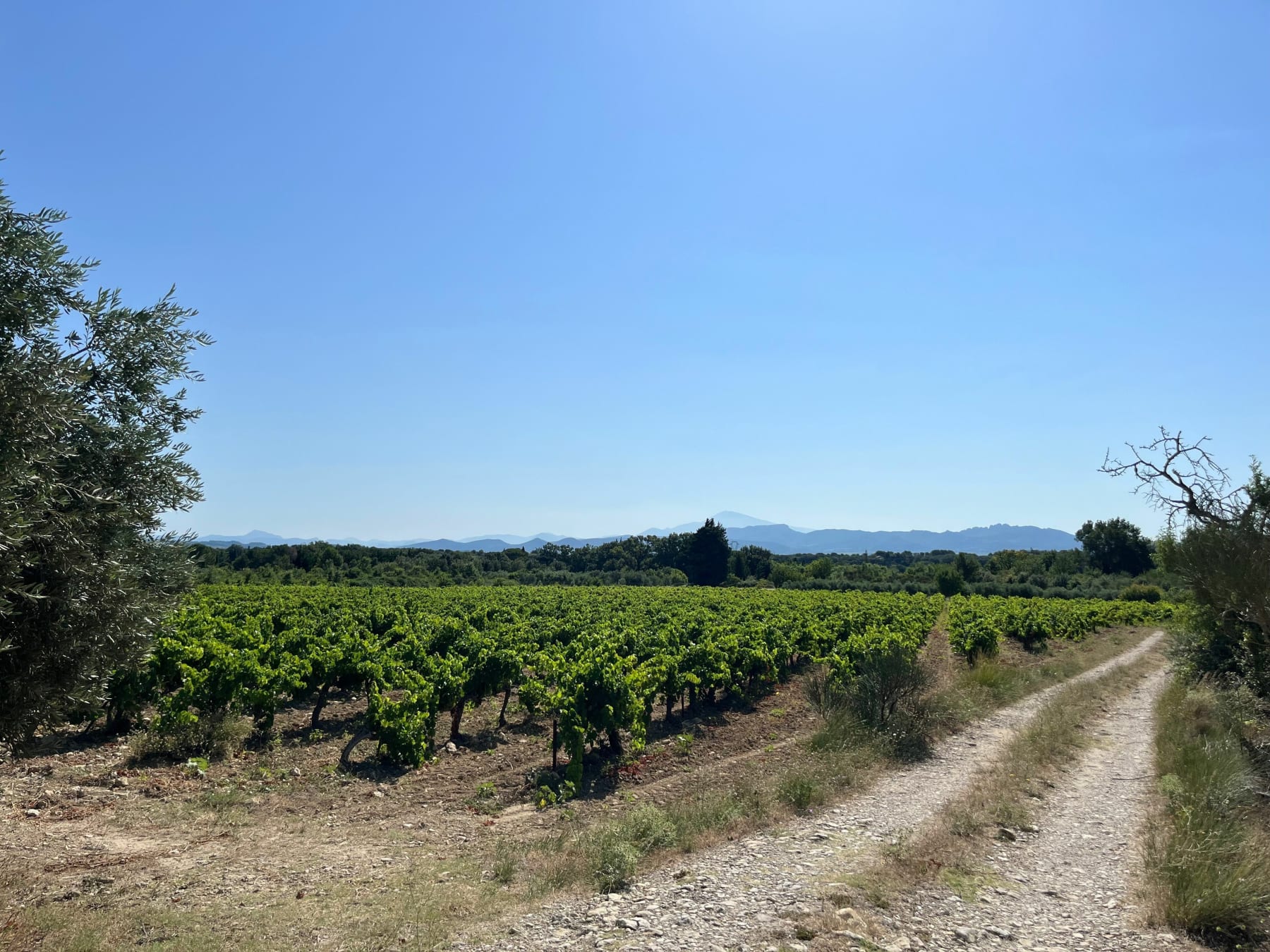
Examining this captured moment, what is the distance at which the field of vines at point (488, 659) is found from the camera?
14016 millimetres

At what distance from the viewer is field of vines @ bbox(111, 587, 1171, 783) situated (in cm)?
1402

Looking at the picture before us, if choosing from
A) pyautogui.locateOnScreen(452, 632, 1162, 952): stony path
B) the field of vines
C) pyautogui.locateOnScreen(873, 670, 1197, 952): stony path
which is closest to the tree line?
the field of vines

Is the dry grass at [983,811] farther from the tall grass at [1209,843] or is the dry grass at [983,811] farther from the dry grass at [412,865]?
the dry grass at [412,865]

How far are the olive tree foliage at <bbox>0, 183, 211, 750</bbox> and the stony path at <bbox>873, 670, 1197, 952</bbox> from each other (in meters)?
8.35

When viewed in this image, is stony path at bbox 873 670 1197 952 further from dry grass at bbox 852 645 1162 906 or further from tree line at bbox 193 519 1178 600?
tree line at bbox 193 519 1178 600

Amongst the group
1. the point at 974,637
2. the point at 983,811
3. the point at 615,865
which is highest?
the point at 974,637

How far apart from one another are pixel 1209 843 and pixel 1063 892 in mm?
1922

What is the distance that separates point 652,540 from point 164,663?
116928mm

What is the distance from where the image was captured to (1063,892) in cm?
858

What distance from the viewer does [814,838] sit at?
1011 cm

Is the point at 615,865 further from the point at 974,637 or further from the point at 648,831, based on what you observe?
the point at 974,637

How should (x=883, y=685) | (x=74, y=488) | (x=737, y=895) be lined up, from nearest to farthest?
(x=74, y=488) → (x=737, y=895) → (x=883, y=685)

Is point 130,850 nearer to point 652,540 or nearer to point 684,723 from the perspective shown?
point 684,723

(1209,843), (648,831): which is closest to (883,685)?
(1209,843)
